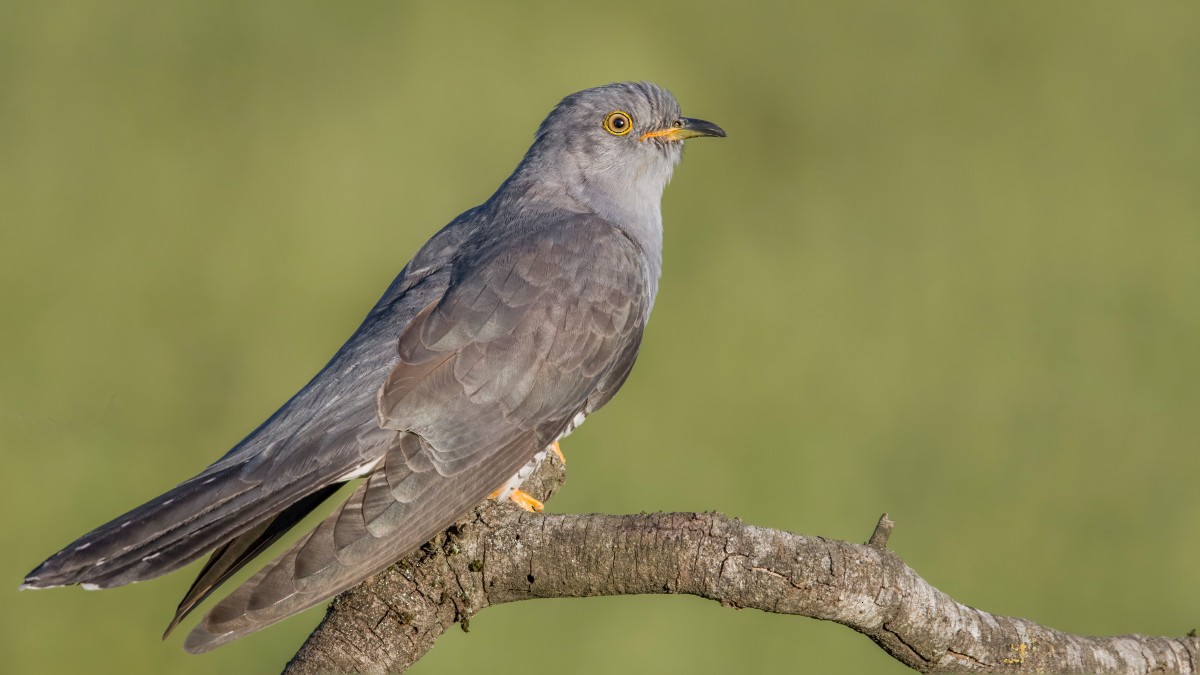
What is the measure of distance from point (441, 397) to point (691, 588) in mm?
773

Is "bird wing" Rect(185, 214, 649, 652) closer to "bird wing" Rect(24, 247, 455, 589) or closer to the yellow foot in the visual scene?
"bird wing" Rect(24, 247, 455, 589)

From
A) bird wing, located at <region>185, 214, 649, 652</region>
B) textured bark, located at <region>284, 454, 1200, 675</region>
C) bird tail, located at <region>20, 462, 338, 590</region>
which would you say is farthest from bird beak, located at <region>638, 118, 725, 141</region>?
bird tail, located at <region>20, 462, 338, 590</region>

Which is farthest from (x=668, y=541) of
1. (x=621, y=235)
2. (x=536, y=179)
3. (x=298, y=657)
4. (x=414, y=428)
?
(x=536, y=179)

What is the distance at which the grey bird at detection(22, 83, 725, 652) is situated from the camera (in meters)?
2.35

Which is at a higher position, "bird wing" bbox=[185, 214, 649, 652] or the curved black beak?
the curved black beak

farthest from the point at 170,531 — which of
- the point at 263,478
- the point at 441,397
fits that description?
the point at 441,397

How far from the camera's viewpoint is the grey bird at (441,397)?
2346mm

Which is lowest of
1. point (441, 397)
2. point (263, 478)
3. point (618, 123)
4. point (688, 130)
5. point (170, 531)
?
point (170, 531)

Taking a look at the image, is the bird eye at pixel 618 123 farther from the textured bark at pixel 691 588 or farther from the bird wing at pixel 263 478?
the textured bark at pixel 691 588

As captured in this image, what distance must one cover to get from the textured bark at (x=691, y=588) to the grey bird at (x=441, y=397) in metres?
0.21

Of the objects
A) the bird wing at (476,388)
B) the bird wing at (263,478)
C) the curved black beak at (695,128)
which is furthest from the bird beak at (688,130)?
the bird wing at (263,478)

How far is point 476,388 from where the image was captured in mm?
2793

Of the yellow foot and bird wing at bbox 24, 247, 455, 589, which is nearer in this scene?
bird wing at bbox 24, 247, 455, 589

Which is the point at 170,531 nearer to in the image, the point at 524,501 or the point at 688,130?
the point at 524,501
